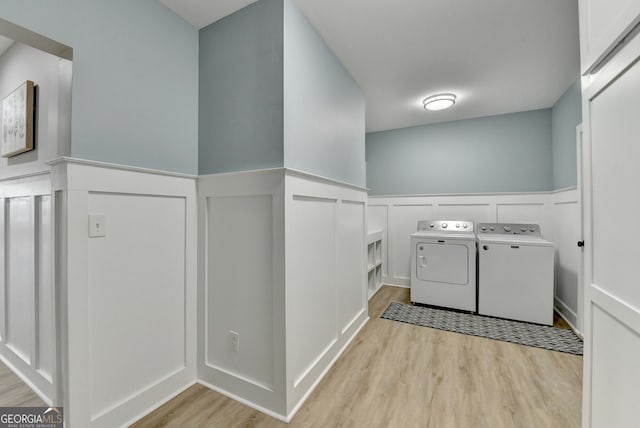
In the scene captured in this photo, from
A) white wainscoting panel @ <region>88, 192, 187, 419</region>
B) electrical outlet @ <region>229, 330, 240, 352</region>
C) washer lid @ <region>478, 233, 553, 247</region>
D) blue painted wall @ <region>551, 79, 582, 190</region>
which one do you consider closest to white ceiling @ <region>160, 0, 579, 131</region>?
blue painted wall @ <region>551, 79, 582, 190</region>

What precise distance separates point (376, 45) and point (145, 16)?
5.16 feet

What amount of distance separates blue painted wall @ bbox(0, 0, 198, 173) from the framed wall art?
0.72 meters

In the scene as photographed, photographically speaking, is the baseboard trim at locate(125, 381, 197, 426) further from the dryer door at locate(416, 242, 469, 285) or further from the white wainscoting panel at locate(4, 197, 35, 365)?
the dryer door at locate(416, 242, 469, 285)

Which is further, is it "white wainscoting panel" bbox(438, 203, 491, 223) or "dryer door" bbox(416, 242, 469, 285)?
"white wainscoting panel" bbox(438, 203, 491, 223)

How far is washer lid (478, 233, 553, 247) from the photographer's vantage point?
8.75 ft

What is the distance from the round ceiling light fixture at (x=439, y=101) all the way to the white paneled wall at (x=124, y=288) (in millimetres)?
2725

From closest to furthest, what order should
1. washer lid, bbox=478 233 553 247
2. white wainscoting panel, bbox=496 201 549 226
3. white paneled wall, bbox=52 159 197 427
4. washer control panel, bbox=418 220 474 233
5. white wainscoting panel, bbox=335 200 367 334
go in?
white paneled wall, bbox=52 159 197 427, white wainscoting panel, bbox=335 200 367 334, washer lid, bbox=478 233 553 247, white wainscoting panel, bbox=496 201 549 226, washer control panel, bbox=418 220 474 233

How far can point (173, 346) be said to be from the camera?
1.65 meters

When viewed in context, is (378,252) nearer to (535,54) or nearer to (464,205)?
(464,205)

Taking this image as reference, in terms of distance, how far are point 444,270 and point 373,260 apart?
0.91m

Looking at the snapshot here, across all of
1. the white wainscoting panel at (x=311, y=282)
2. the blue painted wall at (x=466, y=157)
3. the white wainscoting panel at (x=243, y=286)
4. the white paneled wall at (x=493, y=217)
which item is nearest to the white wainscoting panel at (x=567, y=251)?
the white paneled wall at (x=493, y=217)

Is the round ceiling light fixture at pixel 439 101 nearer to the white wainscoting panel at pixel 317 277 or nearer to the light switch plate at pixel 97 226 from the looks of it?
the white wainscoting panel at pixel 317 277

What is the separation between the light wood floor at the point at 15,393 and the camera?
1506mm

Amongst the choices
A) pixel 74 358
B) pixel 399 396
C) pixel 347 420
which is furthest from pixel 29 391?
pixel 399 396
